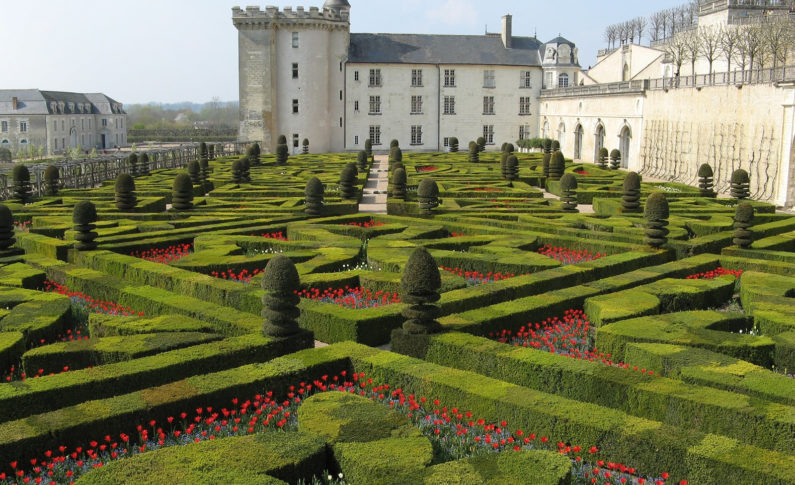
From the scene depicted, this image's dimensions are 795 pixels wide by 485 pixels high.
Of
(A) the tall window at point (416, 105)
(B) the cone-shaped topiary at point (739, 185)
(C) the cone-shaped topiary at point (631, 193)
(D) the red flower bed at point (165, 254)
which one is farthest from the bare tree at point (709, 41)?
(D) the red flower bed at point (165, 254)

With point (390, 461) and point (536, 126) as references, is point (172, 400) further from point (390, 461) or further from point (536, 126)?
point (536, 126)

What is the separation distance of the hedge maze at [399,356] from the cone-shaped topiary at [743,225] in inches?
1.8

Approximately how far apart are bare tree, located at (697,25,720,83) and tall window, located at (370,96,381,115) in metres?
22.4

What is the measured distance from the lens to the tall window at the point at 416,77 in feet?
182

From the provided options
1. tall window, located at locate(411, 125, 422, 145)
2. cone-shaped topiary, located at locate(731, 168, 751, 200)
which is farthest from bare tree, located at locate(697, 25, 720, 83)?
cone-shaped topiary, located at locate(731, 168, 751, 200)

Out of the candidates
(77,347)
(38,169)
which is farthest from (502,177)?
(77,347)

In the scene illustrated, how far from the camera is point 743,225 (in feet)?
49.8


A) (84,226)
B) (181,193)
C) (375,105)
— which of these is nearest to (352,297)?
(84,226)

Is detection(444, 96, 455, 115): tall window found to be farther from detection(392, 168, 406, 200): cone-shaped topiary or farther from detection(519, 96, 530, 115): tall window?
detection(392, 168, 406, 200): cone-shaped topiary

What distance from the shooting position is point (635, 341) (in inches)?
369

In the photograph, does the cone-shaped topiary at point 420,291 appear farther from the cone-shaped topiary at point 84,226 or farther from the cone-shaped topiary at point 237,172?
the cone-shaped topiary at point 237,172

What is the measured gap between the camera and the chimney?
56.0 meters

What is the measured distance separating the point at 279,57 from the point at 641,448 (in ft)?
158

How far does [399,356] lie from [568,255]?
7.62 metres
